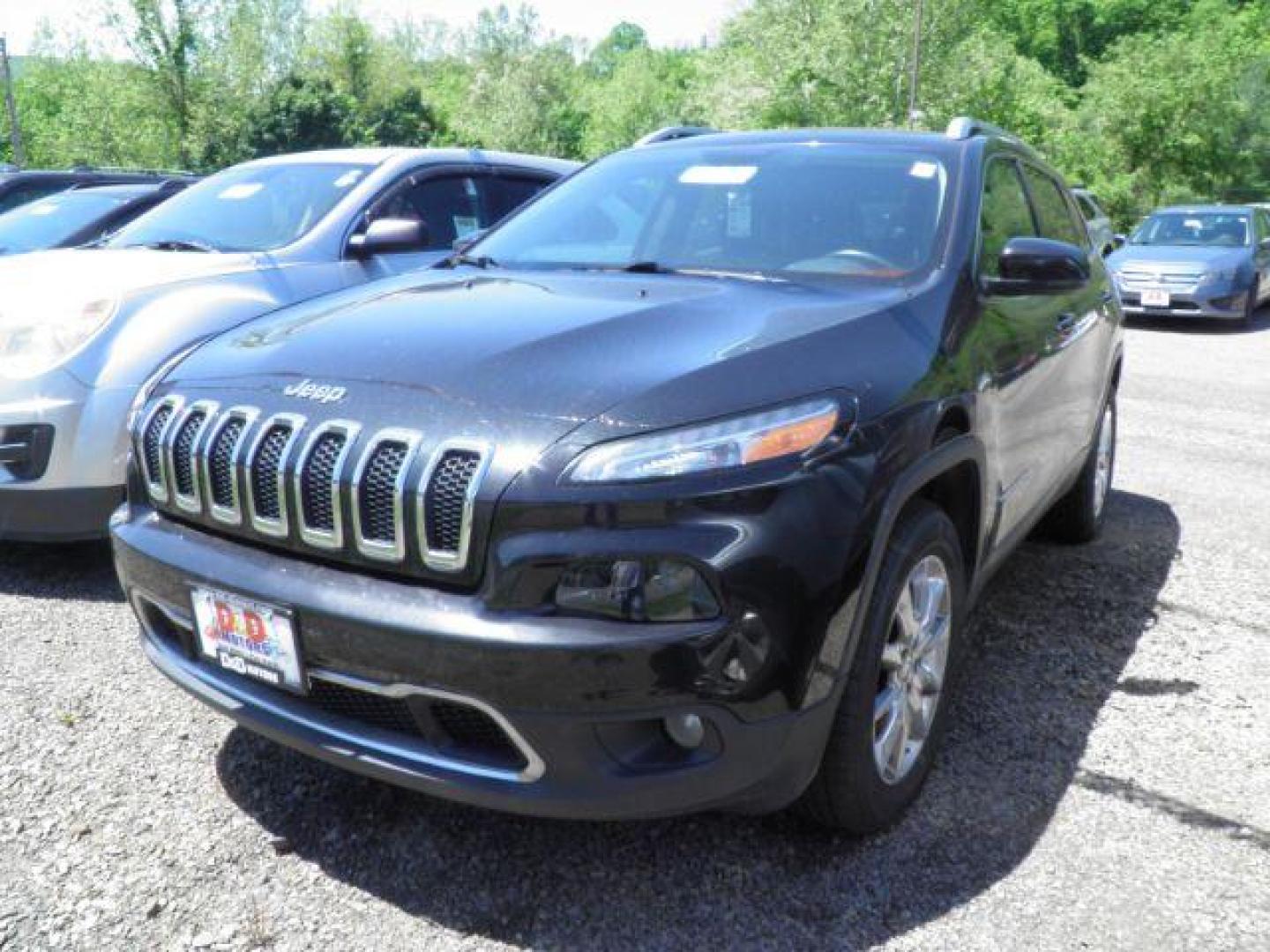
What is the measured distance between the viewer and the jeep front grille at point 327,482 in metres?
2.07

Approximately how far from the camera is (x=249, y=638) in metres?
2.31

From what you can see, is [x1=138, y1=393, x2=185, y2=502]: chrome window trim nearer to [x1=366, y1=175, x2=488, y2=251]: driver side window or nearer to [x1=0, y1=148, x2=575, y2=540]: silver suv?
[x1=0, y1=148, x2=575, y2=540]: silver suv

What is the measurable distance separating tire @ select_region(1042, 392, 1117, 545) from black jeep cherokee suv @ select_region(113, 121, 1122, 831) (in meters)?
1.80

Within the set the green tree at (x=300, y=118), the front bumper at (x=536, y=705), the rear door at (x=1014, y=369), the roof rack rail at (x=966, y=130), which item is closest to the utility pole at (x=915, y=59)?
the green tree at (x=300, y=118)

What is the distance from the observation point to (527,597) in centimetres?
202

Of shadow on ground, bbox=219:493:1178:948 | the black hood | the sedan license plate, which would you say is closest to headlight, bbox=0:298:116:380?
the black hood

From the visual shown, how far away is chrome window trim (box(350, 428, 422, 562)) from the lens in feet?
6.86

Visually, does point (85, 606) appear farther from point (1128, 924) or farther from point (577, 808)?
point (1128, 924)

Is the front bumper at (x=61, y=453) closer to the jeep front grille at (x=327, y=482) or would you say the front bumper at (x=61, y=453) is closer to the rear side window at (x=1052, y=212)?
the jeep front grille at (x=327, y=482)

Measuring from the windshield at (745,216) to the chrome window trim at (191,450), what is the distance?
4.07 feet

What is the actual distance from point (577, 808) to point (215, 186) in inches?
180

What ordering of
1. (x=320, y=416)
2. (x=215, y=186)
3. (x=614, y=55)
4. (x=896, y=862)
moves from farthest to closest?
(x=614, y=55) → (x=215, y=186) → (x=896, y=862) → (x=320, y=416)

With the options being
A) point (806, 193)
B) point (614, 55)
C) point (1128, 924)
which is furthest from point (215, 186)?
point (614, 55)

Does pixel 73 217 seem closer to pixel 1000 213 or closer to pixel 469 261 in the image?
pixel 469 261
